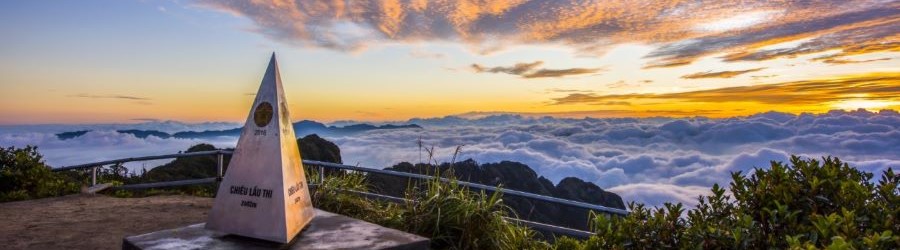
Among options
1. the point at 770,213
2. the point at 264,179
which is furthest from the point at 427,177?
the point at 770,213

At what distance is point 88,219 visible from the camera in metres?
9.48

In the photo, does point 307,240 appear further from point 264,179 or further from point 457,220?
point 457,220

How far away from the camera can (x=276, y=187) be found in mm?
5770

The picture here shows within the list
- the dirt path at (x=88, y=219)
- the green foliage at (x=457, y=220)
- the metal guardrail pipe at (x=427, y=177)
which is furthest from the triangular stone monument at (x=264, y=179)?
the metal guardrail pipe at (x=427, y=177)

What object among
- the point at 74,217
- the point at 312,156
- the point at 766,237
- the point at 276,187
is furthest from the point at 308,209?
the point at 312,156

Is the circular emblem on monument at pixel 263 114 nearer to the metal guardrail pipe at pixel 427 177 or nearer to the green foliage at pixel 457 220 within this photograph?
the green foliage at pixel 457 220

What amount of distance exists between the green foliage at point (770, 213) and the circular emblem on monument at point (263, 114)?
11.2 feet

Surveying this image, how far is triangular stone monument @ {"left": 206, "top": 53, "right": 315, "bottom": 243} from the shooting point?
5789 mm

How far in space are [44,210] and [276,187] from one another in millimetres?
7085

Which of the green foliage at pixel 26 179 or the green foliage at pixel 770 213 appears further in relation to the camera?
the green foliage at pixel 26 179

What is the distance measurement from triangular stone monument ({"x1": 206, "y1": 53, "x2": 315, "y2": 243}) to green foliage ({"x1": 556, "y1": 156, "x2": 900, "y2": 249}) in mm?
3100

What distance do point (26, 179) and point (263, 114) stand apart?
987cm

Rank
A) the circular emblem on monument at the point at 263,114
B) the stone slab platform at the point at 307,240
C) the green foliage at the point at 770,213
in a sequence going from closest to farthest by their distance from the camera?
the green foliage at the point at 770,213, the stone slab platform at the point at 307,240, the circular emblem on monument at the point at 263,114

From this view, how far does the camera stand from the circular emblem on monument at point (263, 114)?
596 centimetres
